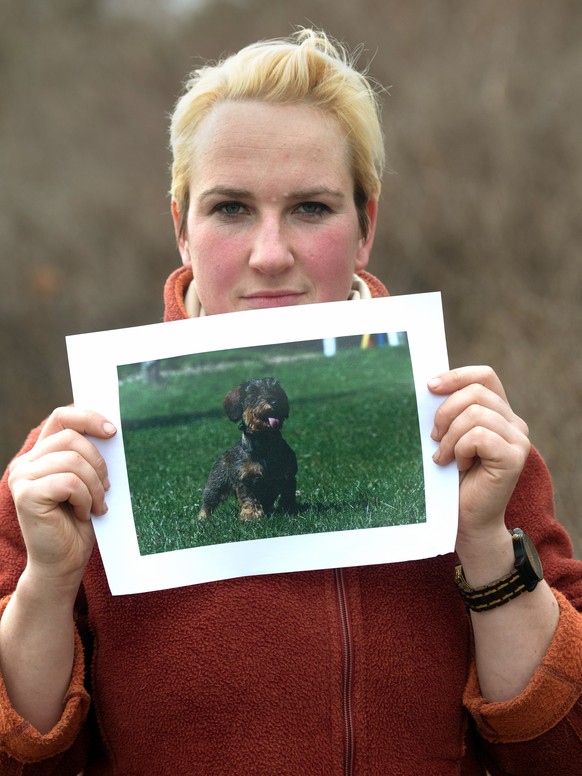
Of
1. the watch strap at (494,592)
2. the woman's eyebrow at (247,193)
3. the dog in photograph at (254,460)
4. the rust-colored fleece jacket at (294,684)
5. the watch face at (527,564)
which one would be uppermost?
the woman's eyebrow at (247,193)

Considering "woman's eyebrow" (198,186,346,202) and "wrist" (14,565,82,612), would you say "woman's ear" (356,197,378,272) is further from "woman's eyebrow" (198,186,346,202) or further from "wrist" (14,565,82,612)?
"wrist" (14,565,82,612)

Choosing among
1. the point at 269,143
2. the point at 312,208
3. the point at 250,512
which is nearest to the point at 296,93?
the point at 269,143

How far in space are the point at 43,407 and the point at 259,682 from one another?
650 cm

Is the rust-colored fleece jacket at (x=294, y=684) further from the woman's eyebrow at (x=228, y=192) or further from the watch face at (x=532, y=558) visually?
the woman's eyebrow at (x=228, y=192)

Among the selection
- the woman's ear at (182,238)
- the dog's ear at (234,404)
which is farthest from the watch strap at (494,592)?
the woman's ear at (182,238)

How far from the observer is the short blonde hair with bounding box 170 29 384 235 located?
1678mm

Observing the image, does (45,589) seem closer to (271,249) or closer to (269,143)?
(271,249)

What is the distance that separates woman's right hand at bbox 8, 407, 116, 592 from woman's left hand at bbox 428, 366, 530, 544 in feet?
1.86

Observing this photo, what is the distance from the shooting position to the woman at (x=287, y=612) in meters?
1.47

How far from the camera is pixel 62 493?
1394 mm

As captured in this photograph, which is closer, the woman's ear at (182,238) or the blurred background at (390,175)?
the woman's ear at (182,238)

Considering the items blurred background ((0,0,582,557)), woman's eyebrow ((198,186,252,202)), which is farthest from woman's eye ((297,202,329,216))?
blurred background ((0,0,582,557))

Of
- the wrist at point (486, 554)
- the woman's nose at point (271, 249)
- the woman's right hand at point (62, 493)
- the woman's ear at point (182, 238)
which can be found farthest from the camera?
the woman's ear at point (182, 238)

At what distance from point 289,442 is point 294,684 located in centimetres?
43
